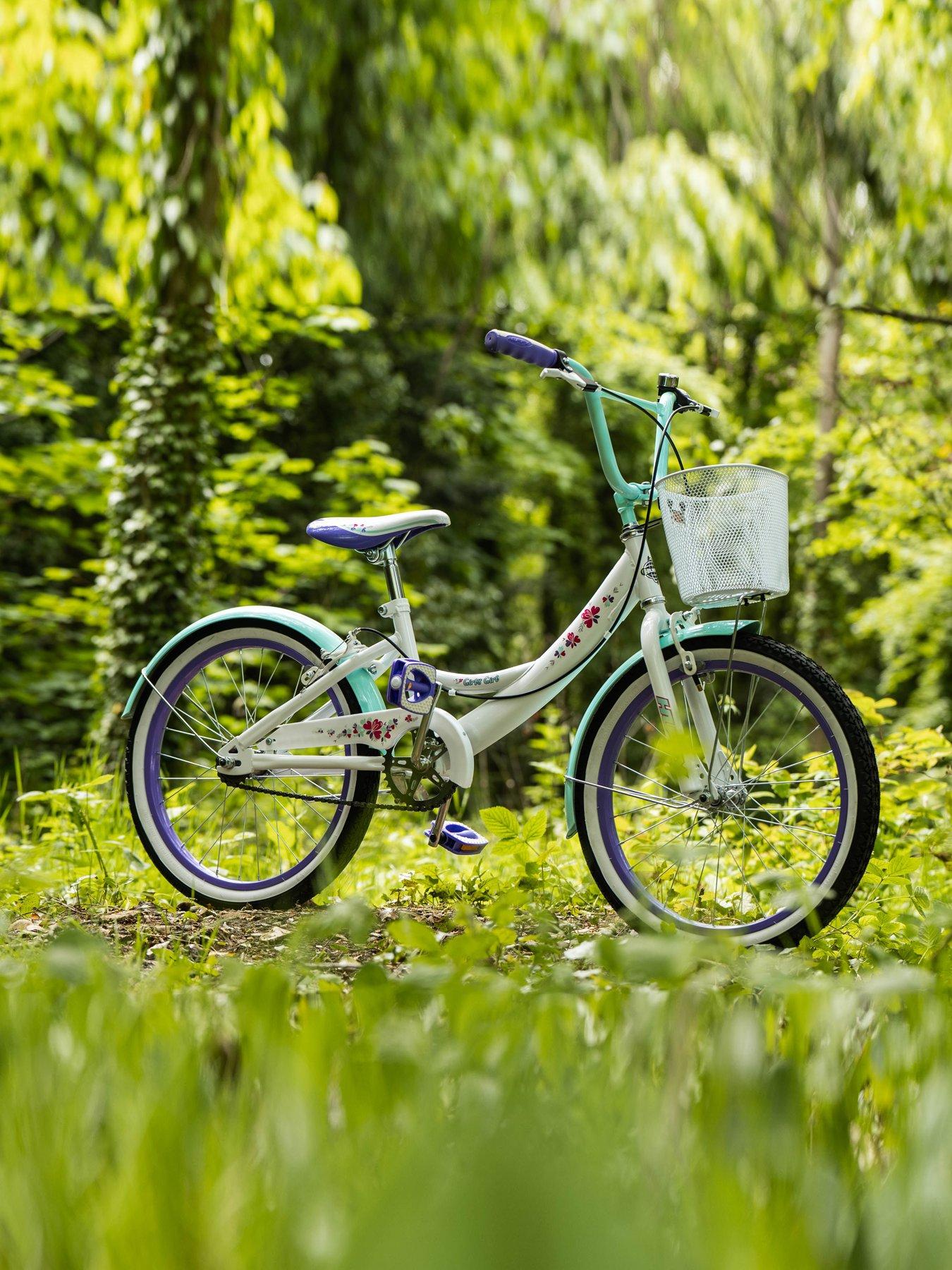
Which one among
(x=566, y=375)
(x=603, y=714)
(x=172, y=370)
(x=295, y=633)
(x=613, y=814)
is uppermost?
(x=172, y=370)

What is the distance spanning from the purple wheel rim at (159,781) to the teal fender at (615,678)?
0.54m

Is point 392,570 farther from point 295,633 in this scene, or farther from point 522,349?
point 522,349

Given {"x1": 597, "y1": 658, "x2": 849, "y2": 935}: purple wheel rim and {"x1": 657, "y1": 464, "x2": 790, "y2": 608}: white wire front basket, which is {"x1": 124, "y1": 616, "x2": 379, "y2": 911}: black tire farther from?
{"x1": 657, "y1": 464, "x2": 790, "y2": 608}: white wire front basket

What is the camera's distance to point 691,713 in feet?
8.26

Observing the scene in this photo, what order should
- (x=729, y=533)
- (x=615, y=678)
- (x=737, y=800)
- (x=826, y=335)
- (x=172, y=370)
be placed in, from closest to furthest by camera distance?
1. (x=729, y=533)
2. (x=737, y=800)
3. (x=615, y=678)
4. (x=172, y=370)
5. (x=826, y=335)

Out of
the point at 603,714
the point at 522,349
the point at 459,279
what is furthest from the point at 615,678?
the point at 459,279

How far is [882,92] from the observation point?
282 inches

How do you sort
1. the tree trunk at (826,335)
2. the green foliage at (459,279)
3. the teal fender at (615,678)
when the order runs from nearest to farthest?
the teal fender at (615,678) < the green foliage at (459,279) < the tree trunk at (826,335)

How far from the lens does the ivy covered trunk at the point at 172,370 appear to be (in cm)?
476

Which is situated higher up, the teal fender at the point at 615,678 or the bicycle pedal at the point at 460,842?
the teal fender at the point at 615,678

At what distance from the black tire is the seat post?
24 centimetres

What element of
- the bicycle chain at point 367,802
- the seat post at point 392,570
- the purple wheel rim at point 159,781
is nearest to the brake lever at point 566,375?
the seat post at point 392,570

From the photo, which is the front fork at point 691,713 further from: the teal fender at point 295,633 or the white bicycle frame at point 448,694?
the teal fender at point 295,633

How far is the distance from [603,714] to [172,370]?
304 cm
